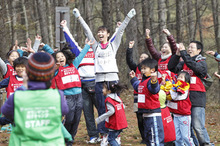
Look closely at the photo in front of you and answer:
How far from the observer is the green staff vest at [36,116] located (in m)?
3.48

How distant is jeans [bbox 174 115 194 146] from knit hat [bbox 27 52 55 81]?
3992 mm

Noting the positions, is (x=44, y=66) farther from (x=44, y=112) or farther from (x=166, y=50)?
(x=166, y=50)

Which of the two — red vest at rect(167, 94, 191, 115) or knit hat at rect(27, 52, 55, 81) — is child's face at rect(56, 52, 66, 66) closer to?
red vest at rect(167, 94, 191, 115)

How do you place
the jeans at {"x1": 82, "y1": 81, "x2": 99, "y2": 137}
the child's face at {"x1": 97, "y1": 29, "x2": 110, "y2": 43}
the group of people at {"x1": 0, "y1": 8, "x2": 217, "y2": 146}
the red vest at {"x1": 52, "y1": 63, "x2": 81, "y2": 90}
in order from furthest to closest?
the jeans at {"x1": 82, "y1": 81, "x2": 99, "y2": 137} < the child's face at {"x1": 97, "y1": 29, "x2": 110, "y2": 43} < the red vest at {"x1": 52, "y1": 63, "x2": 81, "y2": 90} < the group of people at {"x1": 0, "y1": 8, "x2": 217, "y2": 146}

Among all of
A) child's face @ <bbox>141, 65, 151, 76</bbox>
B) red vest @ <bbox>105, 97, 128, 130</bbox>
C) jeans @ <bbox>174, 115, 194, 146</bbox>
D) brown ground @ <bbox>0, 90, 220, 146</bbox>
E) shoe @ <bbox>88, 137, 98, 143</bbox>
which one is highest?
child's face @ <bbox>141, 65, 151, 76</bbox>

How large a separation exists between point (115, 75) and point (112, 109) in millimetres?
972

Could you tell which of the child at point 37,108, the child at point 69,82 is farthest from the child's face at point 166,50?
the child at point 37,108

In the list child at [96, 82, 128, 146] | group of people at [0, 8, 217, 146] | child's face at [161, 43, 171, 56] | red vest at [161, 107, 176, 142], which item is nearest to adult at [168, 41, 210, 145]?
group of people at [0, 8, 217, 146]

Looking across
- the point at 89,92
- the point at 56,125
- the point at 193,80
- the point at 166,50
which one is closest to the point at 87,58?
the point at 89,92

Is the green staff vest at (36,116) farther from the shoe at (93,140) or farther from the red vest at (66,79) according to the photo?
the shoe at (93,140)

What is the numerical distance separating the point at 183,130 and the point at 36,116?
4.06 meters

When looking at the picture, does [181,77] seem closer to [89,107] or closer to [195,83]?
[195,83]

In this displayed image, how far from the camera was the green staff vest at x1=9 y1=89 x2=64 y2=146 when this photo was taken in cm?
348

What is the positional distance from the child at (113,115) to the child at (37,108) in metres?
2.94
